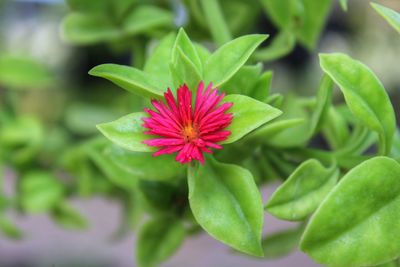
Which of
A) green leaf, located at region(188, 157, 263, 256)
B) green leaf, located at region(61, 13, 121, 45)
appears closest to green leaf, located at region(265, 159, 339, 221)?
green leaf, located at region(188, 157, 263, 256)

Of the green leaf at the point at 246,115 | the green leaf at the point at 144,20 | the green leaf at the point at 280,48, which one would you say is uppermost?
the green leaf at the point at 144,20

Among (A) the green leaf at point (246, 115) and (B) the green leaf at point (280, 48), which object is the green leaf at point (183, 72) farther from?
(B) the green leaf at point (280, 48)

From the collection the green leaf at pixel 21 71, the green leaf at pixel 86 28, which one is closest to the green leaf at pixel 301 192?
the green leaf at pixel 86 28

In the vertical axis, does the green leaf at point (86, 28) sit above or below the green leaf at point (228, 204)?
above

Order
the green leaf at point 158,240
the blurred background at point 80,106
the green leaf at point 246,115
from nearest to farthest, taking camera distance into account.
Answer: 1. the green leaf at point 246,115
2. the green leaf at point 158,240
3. the blurred background at point 80,106

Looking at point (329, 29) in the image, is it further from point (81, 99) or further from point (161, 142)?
point (161, 142)

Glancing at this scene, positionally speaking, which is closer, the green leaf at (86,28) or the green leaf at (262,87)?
the green leaf at (262,87)

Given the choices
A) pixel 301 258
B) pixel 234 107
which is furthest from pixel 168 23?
pixel 301 258

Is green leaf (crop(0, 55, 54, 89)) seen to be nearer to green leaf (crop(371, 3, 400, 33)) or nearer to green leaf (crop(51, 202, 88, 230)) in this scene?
green leaf (crop(51, 202, 88, 230))

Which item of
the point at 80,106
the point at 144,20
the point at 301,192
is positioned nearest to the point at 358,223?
the point at 301,192
